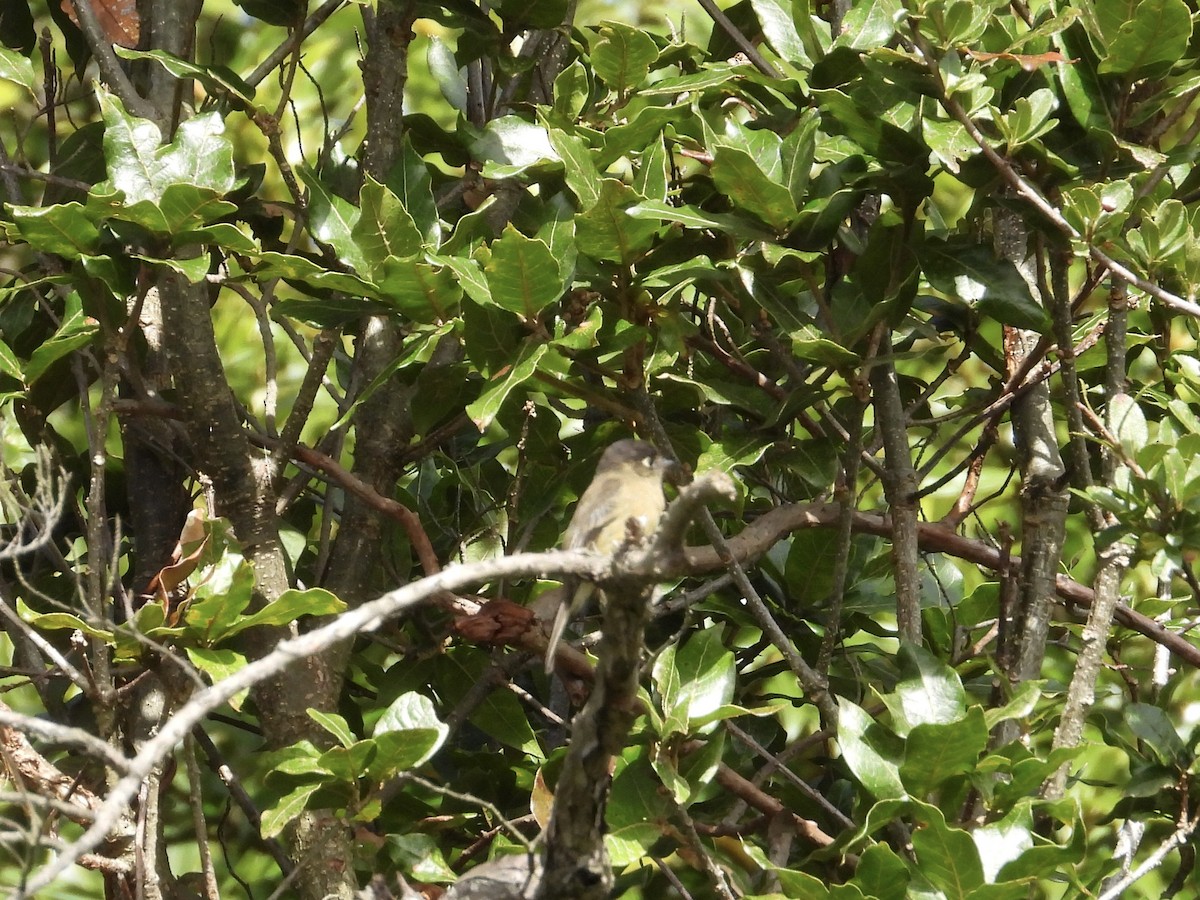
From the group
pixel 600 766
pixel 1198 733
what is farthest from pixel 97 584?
pixel 1198 733

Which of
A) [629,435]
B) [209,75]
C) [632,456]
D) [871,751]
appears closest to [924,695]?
[871,751]

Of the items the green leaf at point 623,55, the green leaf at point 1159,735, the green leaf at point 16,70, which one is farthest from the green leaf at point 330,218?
the green leaf at point 1159,735

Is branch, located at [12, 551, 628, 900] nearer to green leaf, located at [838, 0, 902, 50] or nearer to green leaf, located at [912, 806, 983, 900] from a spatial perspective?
green leaf, located at [912, 806, 983, 900]

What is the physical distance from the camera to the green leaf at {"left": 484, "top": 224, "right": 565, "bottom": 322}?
1.73 meters

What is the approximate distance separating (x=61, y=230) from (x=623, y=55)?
2.81 ft

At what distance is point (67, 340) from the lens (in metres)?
1.89

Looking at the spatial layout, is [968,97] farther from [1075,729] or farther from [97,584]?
[97,584]

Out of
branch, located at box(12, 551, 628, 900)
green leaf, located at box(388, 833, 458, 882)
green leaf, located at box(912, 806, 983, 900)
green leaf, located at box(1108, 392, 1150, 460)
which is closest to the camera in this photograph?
branch, located at box(12, 551, 628, 900)

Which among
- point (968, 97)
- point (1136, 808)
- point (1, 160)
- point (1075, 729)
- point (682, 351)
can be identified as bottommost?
point (1136, 808)

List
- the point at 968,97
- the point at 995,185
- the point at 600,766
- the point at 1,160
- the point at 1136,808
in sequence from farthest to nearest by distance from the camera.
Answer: the point at 1,160 → the point at 1136,808 → the point at 995,185 → the point at 968,97 → the point at 600,766

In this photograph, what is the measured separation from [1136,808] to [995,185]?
3.18 feet

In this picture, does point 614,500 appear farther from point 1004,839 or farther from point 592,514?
point 1004,839

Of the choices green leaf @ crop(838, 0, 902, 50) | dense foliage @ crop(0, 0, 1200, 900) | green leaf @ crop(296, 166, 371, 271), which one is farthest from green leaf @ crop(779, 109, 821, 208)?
green leaf @ crop(296, 166, 371, 271)

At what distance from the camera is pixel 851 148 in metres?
2.06
